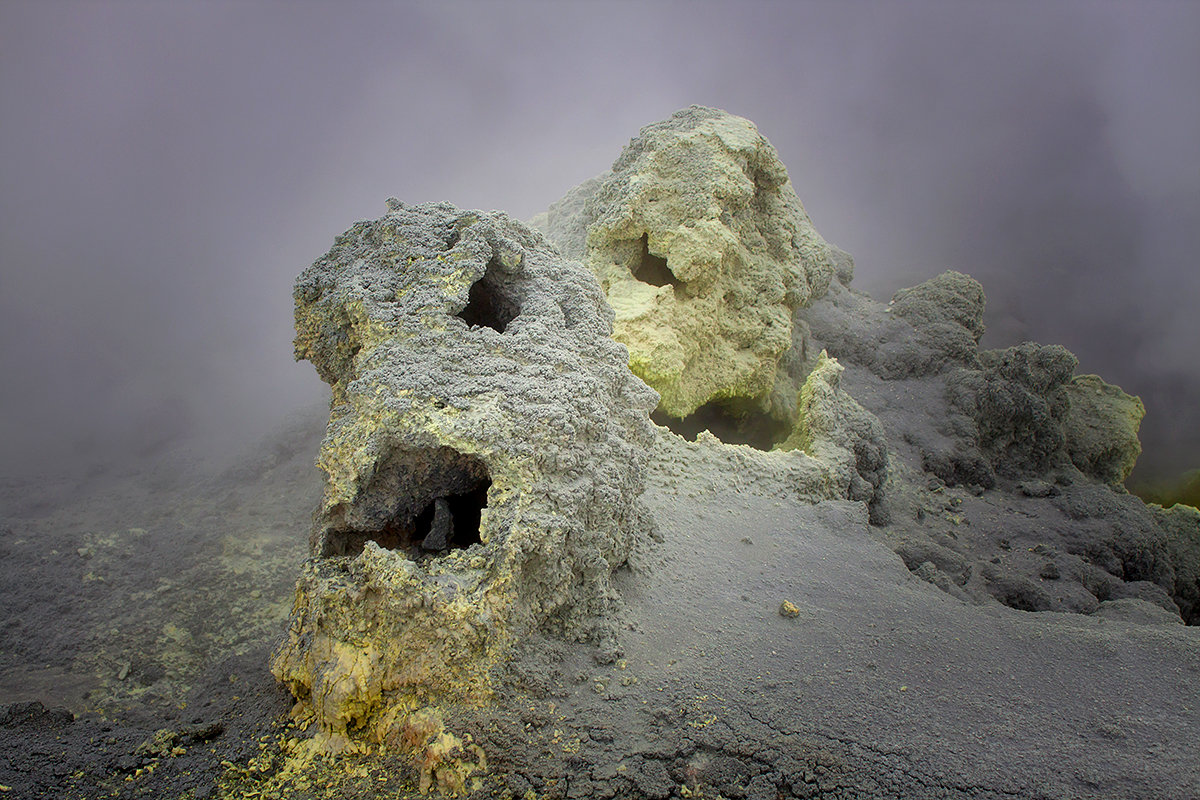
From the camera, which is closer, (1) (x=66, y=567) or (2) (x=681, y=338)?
(1) (x=66, y=567)

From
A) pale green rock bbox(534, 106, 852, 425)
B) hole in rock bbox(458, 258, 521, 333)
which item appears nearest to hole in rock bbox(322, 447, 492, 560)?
hole in rock bbox(458, 258, 521, 333)

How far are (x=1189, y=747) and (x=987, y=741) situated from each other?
503 mm

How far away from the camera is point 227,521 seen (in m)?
5.27

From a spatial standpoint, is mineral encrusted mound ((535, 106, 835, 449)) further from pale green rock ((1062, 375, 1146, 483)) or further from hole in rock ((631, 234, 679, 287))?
pale green rock ((1062, 375, 1146, 483))

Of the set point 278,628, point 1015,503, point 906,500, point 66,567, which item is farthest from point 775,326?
point 66,567

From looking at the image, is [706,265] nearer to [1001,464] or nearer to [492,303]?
[492,303]

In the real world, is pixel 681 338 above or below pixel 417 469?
above

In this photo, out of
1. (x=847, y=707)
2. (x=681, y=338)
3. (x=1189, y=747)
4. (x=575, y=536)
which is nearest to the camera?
(x=1189, y=747)

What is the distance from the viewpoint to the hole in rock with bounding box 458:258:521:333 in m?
2.88

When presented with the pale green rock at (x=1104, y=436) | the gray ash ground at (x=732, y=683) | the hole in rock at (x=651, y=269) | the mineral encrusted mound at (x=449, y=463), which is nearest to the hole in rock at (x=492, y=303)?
the mineral encrusted mound at (x=449, y=463)

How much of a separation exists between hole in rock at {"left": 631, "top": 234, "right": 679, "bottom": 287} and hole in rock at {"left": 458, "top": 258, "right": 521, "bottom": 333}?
2.11 meters

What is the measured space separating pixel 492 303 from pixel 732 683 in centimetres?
191

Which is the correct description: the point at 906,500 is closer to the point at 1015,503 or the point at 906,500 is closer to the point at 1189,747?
the point at 1015,503

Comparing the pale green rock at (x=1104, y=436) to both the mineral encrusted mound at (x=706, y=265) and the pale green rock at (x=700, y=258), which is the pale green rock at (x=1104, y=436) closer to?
the mineral encrusted mound at (x=706, y=265)
